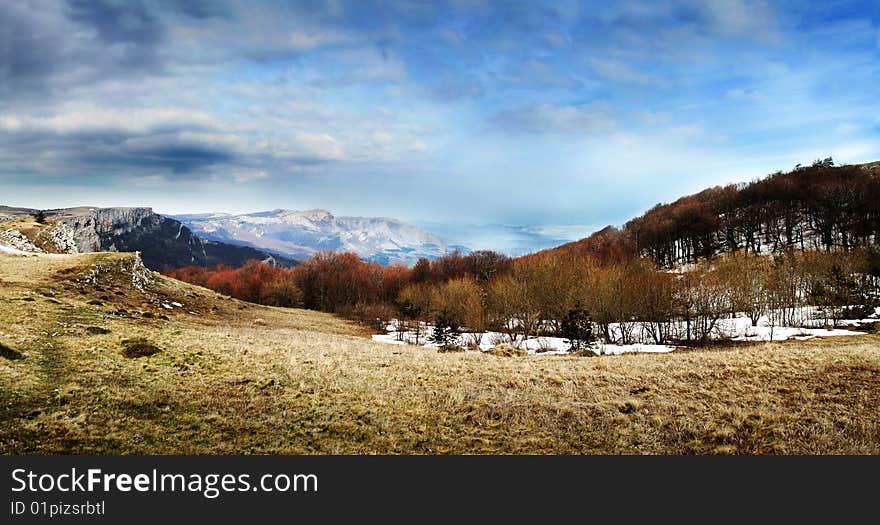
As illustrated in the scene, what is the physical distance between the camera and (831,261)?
63.3 m

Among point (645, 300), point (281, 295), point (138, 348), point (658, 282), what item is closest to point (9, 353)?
point (138, 348)

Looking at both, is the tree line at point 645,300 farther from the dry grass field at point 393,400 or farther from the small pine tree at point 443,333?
the dry grass field at point 393,400

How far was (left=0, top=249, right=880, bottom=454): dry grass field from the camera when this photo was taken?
1114 centimetres

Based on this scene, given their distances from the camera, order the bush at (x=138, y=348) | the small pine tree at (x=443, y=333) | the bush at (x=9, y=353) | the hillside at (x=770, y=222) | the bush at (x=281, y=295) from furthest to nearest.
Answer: the hillside at (x=770, y=222) < the bush at (x=281, y=295) < the small pine tree at (x=443, y=333) < the bush at (x=138, y=348) < the bush at (x=9, y=353)

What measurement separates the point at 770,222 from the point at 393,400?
14827cm

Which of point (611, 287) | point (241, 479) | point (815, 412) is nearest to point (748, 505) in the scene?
point (815, 412)

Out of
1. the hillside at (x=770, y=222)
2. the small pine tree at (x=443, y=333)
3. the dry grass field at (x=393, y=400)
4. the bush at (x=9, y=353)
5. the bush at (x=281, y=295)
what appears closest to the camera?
the dry grass field at (x=393, y=400)

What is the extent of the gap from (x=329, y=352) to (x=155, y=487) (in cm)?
1720

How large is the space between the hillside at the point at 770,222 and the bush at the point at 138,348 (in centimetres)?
9870

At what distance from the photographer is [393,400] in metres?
15.4

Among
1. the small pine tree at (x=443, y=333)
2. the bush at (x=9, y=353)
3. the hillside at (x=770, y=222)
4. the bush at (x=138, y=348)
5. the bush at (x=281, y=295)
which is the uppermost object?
the hillside at (x=770, y=222)

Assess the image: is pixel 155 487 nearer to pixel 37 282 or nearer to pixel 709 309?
pixel 37 282

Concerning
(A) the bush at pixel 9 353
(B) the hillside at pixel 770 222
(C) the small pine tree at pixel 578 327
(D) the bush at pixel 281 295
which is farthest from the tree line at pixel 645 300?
(A) the bush at pixel 9 353

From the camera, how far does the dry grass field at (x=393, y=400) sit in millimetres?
11141
